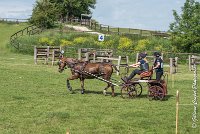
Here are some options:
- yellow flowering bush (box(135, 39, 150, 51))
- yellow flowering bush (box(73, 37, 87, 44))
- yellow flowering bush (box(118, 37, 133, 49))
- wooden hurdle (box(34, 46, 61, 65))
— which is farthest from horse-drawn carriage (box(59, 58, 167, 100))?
yellow flowering bush (box(73, 37, 87, 44))

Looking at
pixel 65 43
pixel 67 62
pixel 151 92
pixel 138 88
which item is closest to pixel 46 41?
pixel 65 43

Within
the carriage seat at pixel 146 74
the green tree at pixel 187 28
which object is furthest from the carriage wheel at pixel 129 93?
the green tree at pixel 187 28

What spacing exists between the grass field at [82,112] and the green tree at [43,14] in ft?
157

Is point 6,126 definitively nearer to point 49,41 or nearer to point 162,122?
point 162,122

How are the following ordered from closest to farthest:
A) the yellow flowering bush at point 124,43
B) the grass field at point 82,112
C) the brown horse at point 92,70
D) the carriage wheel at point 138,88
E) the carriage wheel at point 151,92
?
1. the grass field at point 82,112
2. the carriage wheel at point 151,92
3. the carriage wheel at point 138,88
4. the brown horse at point 92,70
5. the yellow flowering bush at point 124,43

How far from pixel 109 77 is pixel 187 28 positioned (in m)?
30.0

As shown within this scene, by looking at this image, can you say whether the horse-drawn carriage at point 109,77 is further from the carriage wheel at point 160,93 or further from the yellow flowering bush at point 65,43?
the yellow flowering bush at point 65,43

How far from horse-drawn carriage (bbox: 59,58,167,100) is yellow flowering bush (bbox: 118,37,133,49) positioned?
105 ft

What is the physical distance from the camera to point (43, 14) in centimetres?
6919

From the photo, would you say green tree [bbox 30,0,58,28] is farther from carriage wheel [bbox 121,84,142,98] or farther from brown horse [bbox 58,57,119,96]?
carriage wheel [bbox 121,84,142,98]

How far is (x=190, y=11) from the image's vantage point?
47844 millimetres

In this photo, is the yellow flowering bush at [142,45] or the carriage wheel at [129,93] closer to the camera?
the carriage wheel at [129,93]

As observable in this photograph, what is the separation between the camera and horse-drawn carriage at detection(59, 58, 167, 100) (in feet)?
57.8

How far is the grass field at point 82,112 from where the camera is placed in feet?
39.8
